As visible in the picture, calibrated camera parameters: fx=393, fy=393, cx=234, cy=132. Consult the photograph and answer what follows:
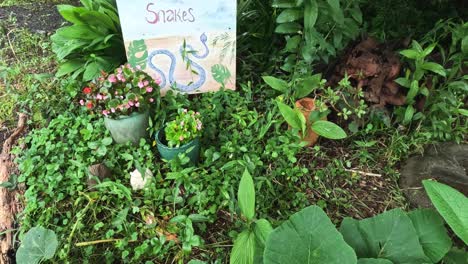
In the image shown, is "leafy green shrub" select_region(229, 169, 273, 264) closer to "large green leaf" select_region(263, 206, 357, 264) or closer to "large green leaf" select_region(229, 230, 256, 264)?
"large green leaf" select_region(229, 230, 256, 264)

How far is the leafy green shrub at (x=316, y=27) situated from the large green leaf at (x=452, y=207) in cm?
94

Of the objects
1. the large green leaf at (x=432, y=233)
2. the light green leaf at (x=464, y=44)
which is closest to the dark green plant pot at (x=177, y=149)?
the large green leaf at (x=432, y=233)

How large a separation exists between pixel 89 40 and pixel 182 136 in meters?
0.88

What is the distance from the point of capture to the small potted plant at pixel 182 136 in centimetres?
181

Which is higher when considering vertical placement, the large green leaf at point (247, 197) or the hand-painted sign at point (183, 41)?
the hand-painted sign at point (183, 41)

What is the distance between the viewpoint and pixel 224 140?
2004 millimetres

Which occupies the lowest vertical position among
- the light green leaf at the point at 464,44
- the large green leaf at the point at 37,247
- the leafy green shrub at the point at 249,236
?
the large green leaf at the point at 37,247

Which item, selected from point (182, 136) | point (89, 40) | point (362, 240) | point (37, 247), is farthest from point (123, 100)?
point (362, 240)

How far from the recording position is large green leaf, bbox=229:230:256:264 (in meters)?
1.34

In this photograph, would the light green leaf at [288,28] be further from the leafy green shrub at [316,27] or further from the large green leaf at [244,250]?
the large green leaf at [244,250]

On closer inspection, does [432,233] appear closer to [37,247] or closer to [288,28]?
[288,28]

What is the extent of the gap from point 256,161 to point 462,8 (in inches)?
60.6

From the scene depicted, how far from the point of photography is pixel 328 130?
72.6 inches

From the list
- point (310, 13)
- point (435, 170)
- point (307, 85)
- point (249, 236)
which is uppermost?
point (310, 13)
